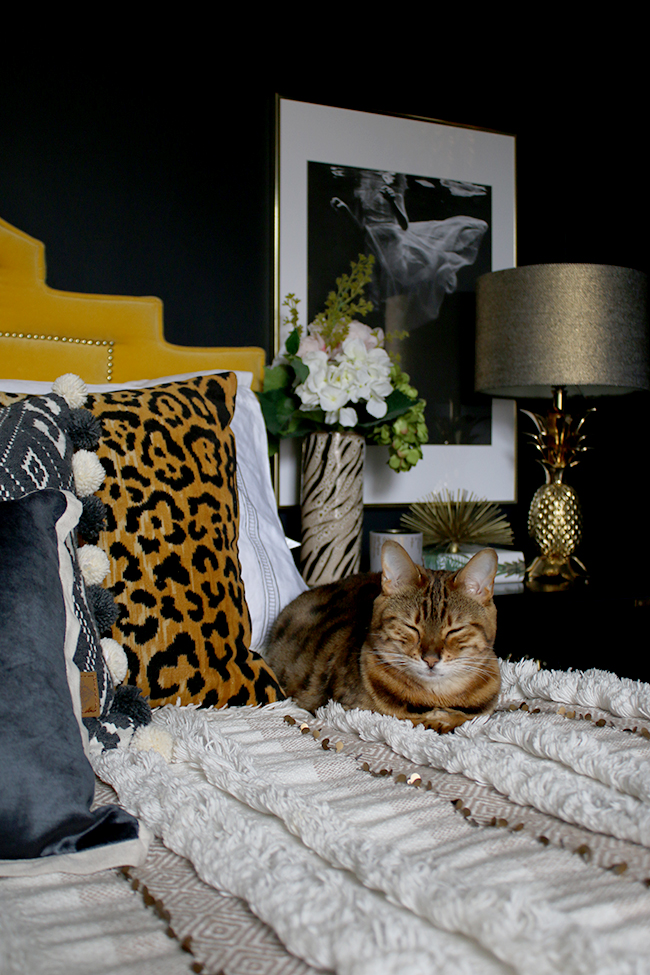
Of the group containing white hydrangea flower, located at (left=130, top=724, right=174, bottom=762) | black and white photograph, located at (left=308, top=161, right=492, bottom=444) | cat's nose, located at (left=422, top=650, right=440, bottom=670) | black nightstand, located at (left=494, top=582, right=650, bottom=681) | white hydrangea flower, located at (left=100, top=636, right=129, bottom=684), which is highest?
black and white photograph, located at (left=308, top=161, right=492, bottom=444)

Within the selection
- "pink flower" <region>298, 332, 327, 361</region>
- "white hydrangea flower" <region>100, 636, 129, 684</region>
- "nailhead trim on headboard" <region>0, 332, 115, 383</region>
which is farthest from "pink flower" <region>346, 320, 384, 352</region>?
"white hydrangea flower" <region>100, 636, 129, 684</region>

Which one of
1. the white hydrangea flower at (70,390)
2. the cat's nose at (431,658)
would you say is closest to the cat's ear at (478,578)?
the cat's nose at (431,658)

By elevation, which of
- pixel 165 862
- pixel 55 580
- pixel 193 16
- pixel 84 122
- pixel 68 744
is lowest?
pixel 165 862

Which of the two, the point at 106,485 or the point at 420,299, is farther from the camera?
the point at 420,299

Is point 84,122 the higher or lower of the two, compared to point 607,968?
higher

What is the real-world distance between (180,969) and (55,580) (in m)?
0.37

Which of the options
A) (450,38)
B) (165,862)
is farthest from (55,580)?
(450,38)

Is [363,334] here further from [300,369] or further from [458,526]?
[458,526]

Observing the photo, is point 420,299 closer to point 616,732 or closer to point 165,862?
point 616,732

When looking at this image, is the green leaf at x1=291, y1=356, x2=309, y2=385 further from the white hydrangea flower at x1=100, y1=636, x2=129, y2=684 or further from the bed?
the white hydrangea flower at x1=100, y1=636, x2=129, y2=684

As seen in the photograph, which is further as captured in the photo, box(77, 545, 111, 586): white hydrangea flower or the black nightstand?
the black nightstand

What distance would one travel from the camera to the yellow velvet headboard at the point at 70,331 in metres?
1.63

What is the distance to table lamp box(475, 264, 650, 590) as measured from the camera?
1826 millimetres

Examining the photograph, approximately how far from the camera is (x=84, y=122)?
1.81 m
